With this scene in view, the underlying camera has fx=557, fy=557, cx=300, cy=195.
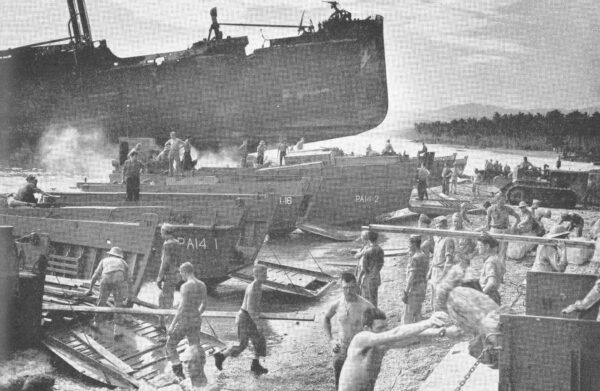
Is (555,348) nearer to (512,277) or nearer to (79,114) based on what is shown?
(512,277)

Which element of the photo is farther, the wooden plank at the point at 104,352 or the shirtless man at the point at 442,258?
the shirtless man at the point at 442,258

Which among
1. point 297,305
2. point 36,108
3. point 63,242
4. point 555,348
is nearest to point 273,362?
point 297,305

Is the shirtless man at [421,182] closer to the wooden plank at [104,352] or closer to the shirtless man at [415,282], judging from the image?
the shirtless man at [415,282]

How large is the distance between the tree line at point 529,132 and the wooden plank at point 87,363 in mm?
21097

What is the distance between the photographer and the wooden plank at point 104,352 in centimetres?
621

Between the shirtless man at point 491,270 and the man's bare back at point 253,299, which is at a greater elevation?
the shirtless man at point 491,270

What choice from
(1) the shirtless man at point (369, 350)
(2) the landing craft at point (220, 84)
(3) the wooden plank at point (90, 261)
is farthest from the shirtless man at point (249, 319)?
(2) the landing craft at point (220, 84)

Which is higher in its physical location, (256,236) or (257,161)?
(257,161)

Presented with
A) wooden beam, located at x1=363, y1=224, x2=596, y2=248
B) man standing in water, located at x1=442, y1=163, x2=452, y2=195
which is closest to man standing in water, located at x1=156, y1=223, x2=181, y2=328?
wooden beam, located at x1=363, y1=224, x2=596, y2=248

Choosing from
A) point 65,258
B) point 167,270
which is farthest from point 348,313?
point 65,258

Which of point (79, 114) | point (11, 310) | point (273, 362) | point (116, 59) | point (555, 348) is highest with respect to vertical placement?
point (116, 59)

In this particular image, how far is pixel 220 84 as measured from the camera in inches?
1118

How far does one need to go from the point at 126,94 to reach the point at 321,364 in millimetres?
26506

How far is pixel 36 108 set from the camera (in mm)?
32156
